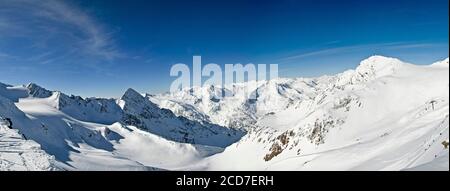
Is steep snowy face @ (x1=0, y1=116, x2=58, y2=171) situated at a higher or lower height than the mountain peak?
lower

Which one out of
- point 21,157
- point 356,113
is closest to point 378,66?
point 356,113

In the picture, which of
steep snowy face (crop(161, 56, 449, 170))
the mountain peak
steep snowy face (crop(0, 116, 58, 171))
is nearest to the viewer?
steep snowy face (crop(0, 116, 58, 171))

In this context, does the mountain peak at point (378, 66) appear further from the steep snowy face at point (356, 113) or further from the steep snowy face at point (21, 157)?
the steep snowy face at point (21, 157)

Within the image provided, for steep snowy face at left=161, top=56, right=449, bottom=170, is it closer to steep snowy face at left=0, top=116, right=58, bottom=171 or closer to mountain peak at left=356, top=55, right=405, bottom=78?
mountain peak at left=356, top=55, right=405, bottom=78

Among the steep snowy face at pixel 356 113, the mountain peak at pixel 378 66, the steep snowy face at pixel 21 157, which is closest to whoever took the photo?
the steep snowy face at pixel 21 157

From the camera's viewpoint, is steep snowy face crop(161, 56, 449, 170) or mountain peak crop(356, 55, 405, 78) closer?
steep snowy face crop(161, 56, 449, 170)

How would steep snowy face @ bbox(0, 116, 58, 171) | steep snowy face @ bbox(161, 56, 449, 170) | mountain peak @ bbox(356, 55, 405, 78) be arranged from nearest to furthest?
1. steep snowy face @ bbox(0, 116, 58, 171)
2. steep snowy face @ bbox(161, 56, 449, 170)
3. mountain peak @ bbox(356, 55, 405, 78)

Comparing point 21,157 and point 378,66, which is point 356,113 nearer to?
point 378,66

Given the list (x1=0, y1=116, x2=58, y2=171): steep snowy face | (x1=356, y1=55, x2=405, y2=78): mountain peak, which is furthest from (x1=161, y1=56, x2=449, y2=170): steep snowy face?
(x1=0, y1=116, x2=58, y2=171): steep snowy face

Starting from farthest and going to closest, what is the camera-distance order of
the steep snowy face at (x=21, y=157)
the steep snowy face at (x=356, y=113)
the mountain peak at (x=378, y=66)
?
the mountain peak at (x=378, y=66)
the steep snowy face at (x=356, y=113)
the steep snowy face at (x=21, y=157)

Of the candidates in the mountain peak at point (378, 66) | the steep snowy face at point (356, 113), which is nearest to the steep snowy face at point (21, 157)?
the steep snowy face at point (356, 113)

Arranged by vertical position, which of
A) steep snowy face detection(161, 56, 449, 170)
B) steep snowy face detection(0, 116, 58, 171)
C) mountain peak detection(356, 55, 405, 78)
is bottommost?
steep snowy face detection(0, 116, 58, 171)
